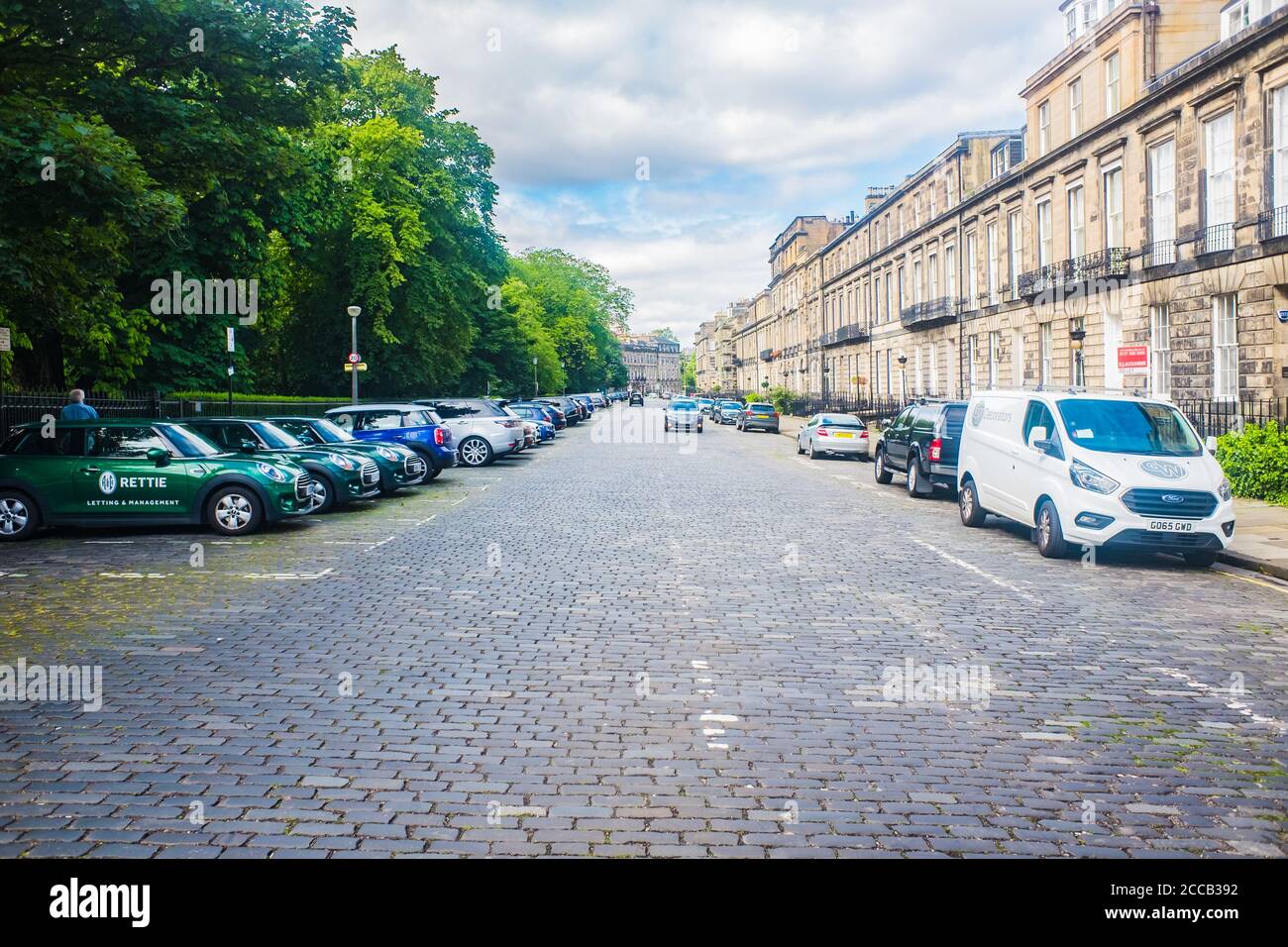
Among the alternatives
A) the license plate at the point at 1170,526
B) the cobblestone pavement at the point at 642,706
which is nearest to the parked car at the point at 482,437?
the cobblestone pavement at the point at 642,706

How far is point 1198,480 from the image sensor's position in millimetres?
11531

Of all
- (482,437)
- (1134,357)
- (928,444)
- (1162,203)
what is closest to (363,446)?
(482,437)

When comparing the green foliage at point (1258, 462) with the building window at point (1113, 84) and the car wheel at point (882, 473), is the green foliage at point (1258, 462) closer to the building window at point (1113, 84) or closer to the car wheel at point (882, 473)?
the car wheel at point (882, 473)

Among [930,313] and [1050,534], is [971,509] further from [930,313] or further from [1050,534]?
[930,313]

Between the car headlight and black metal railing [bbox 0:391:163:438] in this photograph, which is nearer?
the car headlight

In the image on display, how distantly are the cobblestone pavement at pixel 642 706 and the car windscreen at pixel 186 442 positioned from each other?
88.8 inches

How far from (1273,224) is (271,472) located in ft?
70.8

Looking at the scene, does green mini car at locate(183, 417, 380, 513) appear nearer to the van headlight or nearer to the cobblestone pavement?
the cobblestone pavement

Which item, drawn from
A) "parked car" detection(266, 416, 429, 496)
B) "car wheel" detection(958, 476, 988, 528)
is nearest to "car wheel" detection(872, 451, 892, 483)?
"car wheel" detection(958, 476, 988, 528)

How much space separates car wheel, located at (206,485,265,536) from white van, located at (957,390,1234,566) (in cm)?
1020

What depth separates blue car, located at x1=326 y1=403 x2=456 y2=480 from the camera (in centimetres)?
2275

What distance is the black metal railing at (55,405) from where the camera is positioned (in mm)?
21328

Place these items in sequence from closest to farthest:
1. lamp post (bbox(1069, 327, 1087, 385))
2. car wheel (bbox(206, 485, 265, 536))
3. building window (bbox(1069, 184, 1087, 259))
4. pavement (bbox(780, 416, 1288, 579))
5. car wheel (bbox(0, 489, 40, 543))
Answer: pavement (bbox(780, 416, 1288, 579)) < car wheel (bbox(0, 489, 40, 543)) < car wheel (bbox(206, 485, 265, 536)) < lamp post (bbox(1069, 327, 1087, 385)) < building window (bbox(1069, 184, 1087, 259))
